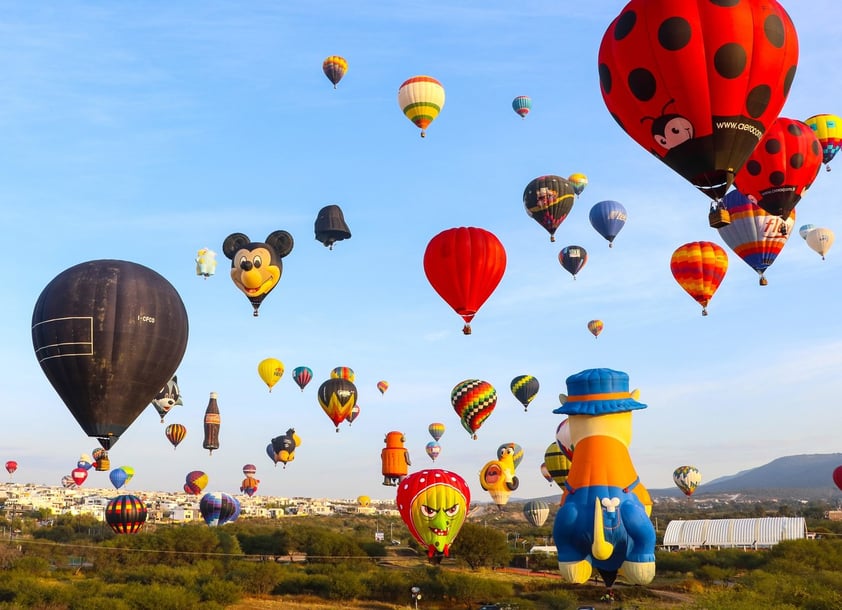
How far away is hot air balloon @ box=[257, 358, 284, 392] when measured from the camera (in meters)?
56.0

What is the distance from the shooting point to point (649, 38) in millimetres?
14109

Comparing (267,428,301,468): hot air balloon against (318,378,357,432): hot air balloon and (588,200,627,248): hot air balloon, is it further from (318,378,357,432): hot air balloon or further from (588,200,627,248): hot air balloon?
(588,200,627,248): hot air balloon

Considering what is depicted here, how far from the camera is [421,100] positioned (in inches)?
1361

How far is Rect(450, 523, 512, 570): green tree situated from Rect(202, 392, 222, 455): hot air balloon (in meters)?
22.2

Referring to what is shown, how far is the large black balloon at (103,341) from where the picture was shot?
69.7 ft

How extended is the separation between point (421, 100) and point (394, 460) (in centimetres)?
1787

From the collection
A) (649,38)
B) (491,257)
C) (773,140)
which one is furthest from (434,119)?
(649,38)

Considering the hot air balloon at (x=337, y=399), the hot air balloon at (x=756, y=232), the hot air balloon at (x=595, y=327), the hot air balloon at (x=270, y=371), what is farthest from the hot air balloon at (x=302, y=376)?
the hot air balloon at (x=756, y=232)

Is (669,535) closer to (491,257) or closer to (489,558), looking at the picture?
(489,558)

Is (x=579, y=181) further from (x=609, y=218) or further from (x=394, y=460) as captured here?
(x=394, y=460)

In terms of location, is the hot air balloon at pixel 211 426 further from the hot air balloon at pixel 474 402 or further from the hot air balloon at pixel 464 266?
the hot air balloon at pixel 464 266

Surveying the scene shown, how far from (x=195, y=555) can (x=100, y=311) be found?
29036 millimetres

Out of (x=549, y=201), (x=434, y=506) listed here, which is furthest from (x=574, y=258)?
(x=434, y=506)

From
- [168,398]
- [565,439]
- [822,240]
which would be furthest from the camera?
[168,398]
